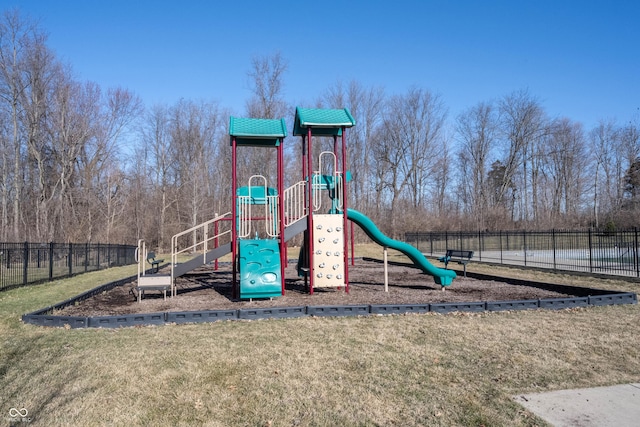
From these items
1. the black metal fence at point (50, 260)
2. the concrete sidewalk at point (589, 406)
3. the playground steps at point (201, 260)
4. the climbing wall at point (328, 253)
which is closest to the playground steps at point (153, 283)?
the playground steps at point (201, 260)

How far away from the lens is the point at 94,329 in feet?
22.1

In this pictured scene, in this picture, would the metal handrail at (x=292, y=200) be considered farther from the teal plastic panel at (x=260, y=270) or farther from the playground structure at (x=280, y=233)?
the teal plastic panel at (x=260, y=270)

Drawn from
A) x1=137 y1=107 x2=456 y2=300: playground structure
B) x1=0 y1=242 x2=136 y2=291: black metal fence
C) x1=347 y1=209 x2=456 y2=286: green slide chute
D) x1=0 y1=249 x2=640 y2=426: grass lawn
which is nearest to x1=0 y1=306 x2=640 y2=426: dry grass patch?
x1=0 y1=249 x2=640 y2=426: grass lawn

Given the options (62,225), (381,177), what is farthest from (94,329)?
(381,177)

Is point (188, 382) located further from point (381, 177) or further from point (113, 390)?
point (381, 177)

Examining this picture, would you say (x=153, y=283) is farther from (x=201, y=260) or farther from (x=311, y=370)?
(x=311, y=370)

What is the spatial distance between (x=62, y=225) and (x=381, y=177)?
27615mm

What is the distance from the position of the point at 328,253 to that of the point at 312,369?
5.74 m

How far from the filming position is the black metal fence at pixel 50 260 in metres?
13.3

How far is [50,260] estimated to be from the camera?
1464cm

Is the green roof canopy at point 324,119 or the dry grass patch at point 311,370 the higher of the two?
the green roof canopy at point 324,119

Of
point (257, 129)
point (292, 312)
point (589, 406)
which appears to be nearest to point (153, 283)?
point (292, 312)

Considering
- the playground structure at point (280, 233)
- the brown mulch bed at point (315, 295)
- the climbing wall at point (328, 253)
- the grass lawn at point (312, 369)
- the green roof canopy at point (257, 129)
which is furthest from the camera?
the climbing wall at point (328, 253)

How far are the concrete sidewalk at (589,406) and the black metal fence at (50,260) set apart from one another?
13.7 m
